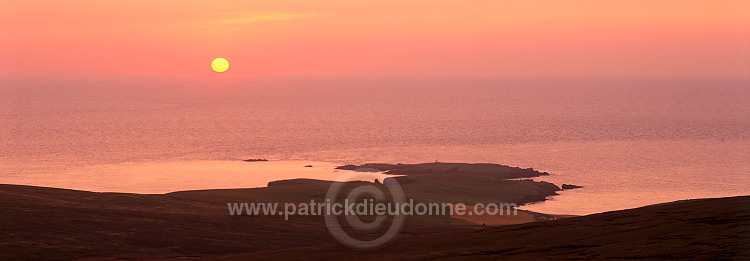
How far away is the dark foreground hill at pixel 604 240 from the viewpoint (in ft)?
138

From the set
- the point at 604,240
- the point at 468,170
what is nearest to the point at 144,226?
the point at 604,240

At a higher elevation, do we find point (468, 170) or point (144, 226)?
point (468, 170)

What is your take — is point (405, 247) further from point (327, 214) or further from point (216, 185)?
point (216, 185)

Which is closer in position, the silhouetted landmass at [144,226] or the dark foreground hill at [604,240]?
the dark foreground hill at [604,240]

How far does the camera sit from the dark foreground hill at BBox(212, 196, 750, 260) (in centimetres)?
4206

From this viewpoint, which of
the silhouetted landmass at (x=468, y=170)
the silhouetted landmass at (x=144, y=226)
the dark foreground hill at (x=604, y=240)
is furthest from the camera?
the silhouetted landmass at (x=468, y=170)

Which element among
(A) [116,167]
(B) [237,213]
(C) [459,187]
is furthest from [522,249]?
(A) [116,167]

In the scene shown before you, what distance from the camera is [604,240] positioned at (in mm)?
48375

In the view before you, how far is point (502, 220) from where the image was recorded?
10338 centimetres

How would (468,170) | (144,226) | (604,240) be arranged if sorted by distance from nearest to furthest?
(604,240) < (144,226) < (468,170)

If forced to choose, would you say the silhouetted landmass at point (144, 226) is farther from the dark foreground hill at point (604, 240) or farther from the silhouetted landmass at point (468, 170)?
the silhouetted landmass at point (468, 170)

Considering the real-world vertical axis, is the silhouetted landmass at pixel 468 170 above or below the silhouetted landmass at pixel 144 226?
above

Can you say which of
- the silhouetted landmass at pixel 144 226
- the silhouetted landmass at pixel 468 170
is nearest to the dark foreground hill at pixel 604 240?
the silhouetted landmass at pixel 144 226

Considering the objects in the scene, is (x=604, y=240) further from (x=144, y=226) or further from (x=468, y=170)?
(x=468, y=170)
